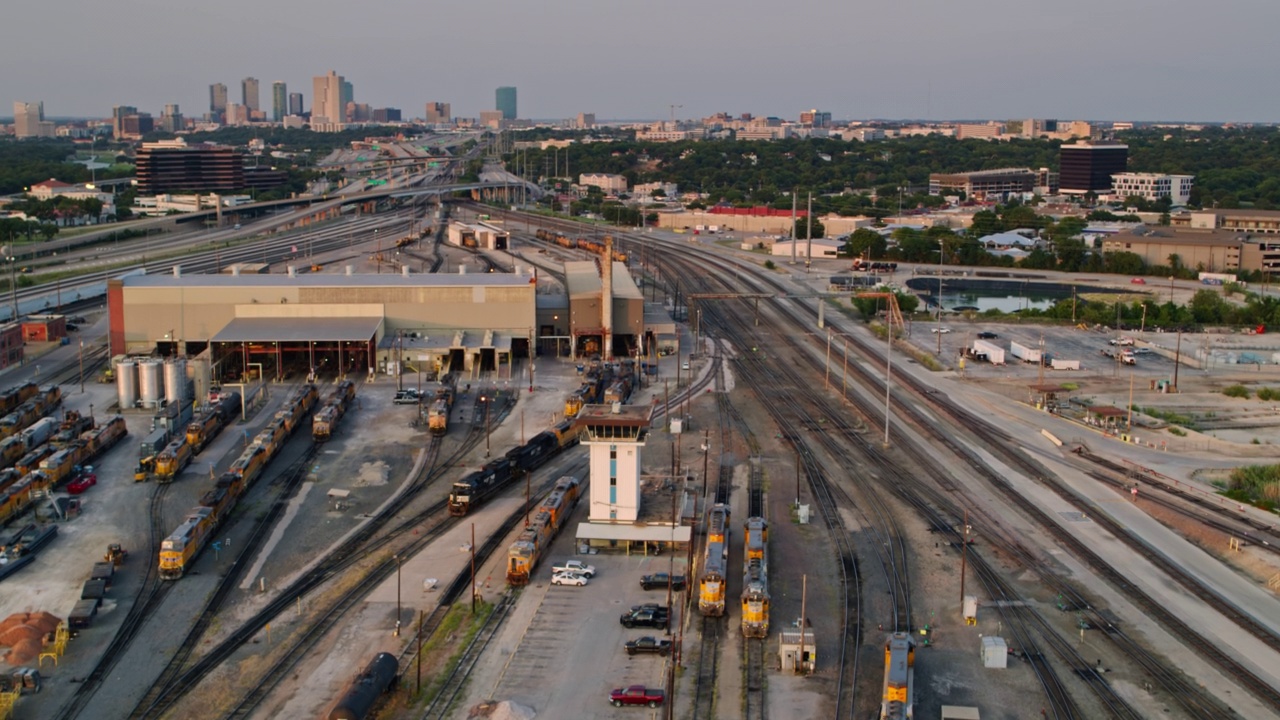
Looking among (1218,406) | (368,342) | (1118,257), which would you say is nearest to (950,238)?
(1118,257)

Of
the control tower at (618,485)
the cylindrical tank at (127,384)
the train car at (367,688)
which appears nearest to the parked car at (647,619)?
the control tower at (618,485)

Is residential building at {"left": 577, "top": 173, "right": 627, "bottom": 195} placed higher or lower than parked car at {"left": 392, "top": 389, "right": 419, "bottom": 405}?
higher

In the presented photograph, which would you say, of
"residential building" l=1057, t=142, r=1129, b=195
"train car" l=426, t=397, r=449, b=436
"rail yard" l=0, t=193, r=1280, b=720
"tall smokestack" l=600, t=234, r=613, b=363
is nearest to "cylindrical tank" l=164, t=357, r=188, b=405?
"rail yard" l=0, t=193, r=1280, b=720

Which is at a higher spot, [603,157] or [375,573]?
[603,157]

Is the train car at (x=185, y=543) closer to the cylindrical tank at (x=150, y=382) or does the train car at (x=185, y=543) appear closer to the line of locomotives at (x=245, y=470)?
the line of locomotives at (x=245, y=470)

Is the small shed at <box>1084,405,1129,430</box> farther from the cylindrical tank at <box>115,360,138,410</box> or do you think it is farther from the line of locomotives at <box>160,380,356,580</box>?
the cylindrical tank at <box>115,360,138,410</box>

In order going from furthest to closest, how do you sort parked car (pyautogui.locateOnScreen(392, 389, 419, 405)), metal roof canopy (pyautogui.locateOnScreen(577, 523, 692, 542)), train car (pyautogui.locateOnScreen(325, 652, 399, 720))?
parked car (pyautogui.locateOnScreen(392, 389, 419, 405))
metal roof canopy (pyautogui.locateOnScreen(577, 523, 692, 542))
train car (pyautogui.locateOnScreen(325, 652, 399, 720))

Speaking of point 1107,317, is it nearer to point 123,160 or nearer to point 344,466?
point 344,466
